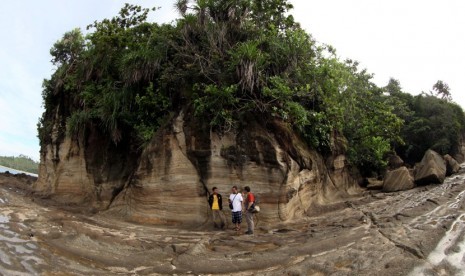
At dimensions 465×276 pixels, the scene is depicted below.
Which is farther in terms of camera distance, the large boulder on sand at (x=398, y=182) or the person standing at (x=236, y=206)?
the large boulder on sand at (x=398, y=182)

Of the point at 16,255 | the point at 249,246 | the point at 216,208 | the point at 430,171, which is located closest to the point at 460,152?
the point at 430,171

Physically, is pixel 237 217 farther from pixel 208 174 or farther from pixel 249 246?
pixel 208 174

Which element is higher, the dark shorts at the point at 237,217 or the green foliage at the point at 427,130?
the green foliage at the point at 427,130

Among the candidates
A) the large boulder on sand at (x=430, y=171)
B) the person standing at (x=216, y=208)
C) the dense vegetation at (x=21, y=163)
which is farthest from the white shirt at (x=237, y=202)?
the dense vegetation at (x=21, y=163)

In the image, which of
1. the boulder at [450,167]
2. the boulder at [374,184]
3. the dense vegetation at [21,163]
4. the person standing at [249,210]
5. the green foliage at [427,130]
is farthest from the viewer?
the dense vegetation at [21,163]

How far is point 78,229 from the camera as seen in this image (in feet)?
28.8

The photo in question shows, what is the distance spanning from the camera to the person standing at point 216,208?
9.84 metres

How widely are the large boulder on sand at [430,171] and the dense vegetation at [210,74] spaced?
3196 millimetres

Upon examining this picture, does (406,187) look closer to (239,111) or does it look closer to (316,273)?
(239,111)

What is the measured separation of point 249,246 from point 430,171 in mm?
9956

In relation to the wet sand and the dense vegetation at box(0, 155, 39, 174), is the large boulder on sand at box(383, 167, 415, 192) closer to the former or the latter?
the wet sand

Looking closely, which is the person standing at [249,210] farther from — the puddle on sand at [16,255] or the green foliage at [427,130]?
the green foliage at [427,130]

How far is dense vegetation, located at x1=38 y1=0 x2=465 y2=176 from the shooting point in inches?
426

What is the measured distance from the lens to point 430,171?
14445mm
